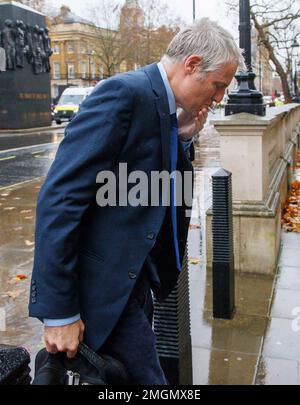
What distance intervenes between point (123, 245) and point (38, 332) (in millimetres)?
2845

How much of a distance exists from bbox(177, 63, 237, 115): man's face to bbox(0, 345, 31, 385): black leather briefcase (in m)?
1.09

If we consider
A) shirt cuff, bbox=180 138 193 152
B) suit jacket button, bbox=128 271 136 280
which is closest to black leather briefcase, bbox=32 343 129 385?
suit jacket button, bbox=128 271 136 280

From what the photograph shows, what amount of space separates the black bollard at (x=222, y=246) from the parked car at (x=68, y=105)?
37.0 m

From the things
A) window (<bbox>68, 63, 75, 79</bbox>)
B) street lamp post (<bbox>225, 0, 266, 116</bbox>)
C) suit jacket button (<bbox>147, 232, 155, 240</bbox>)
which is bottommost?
suit jacket button (<bbox>147, 232, 155, 240</bbox>)

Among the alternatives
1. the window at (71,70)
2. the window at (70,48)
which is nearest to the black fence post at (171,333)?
the window at (70,48)

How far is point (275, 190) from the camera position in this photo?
6898 mm

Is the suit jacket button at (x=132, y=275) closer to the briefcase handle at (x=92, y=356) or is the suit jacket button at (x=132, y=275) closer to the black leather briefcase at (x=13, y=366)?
the briefcase handle at (x=92, y=356)

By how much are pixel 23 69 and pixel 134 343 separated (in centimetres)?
3480

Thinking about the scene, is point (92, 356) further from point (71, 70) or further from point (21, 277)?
point (71, 70)

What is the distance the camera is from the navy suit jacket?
6.18 feet

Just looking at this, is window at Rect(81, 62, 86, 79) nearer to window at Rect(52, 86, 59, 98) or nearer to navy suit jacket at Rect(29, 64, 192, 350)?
window at Rect(52, 86, 59, 98)

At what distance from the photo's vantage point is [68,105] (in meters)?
42.4

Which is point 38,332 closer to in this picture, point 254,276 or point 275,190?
point 254,276

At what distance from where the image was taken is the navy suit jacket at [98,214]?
188cm
